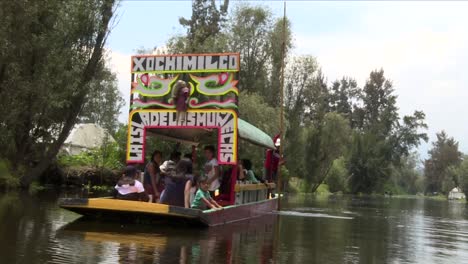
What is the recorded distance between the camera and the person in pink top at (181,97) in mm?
15508

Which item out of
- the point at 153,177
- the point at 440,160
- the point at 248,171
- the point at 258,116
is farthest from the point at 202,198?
the point at 440,160

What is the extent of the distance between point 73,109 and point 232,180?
55.0 ft

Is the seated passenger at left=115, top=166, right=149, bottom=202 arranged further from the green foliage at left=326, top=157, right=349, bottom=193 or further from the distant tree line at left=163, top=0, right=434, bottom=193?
the green foliage at left=326, top=157, right=349, bottom=193

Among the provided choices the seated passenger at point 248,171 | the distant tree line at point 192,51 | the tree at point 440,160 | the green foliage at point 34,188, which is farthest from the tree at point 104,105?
the tree at point 440,160

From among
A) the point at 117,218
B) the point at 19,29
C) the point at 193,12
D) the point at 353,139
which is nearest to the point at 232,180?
the point at 117,218

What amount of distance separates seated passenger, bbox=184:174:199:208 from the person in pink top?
5.51ft

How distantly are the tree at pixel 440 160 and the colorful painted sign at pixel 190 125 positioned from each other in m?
95.6

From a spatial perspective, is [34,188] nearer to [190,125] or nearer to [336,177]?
[190,125]

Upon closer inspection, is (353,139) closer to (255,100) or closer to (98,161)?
(255,100)

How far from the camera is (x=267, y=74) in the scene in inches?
1847

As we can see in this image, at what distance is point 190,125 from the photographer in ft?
51.2

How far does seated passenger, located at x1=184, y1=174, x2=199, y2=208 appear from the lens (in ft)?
46.0

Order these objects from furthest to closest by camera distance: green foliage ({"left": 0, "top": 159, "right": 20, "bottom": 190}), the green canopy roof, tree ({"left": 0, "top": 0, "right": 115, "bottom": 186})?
1. green foliage ({"left": 0, "top": 159, "right": 20, "bottom": 190})
2. tree ({"left": 0, "top": 0, "right": 115, "bottom": 186})
3. the green canopy roof

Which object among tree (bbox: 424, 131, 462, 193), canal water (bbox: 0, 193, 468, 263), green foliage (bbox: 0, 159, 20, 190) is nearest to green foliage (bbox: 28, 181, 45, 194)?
green foliage (bbox: 0, 159, 20, 190)
